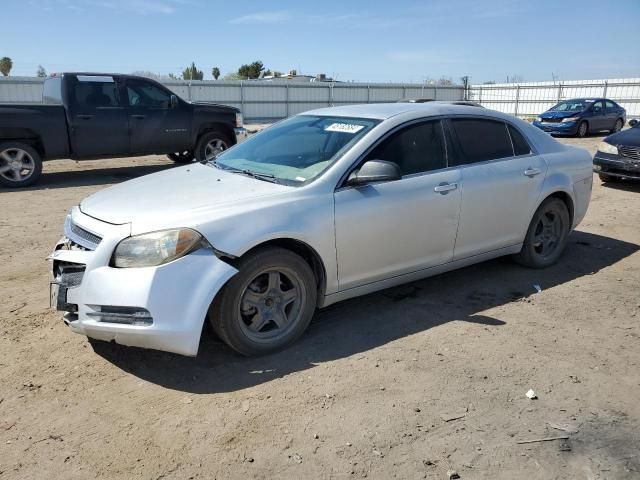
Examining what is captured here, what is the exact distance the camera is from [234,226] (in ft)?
11.3

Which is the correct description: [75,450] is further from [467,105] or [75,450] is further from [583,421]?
[467,105]

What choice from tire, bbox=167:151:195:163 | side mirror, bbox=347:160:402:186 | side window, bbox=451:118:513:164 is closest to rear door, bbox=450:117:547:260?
side window, bbox=451:118:513:164

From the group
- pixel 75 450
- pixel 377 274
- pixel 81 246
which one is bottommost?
pixel 75 450

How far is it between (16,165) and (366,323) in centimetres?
832

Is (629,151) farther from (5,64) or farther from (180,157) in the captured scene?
(5,64)

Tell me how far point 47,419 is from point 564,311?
12.9ft

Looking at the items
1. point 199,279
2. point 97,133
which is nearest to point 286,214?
point 199,279

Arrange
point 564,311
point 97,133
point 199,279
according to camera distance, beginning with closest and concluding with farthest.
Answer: point 199,279 → point 564,311 → point 97,133

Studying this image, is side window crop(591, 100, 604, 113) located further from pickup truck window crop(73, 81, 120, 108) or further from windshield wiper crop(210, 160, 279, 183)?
windshield wiper crop(210, 160, 279, 183)

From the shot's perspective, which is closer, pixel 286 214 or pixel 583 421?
pixel 583 421

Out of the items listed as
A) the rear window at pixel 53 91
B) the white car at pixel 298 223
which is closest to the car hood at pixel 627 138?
the white car at pixel 298 223

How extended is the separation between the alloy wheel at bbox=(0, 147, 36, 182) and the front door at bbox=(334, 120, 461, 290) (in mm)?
8112

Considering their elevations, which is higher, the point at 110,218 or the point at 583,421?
the point at 110,218

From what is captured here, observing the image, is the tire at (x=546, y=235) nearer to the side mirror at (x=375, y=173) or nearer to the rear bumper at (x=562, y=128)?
the side mirror at (x=375, y=173)
